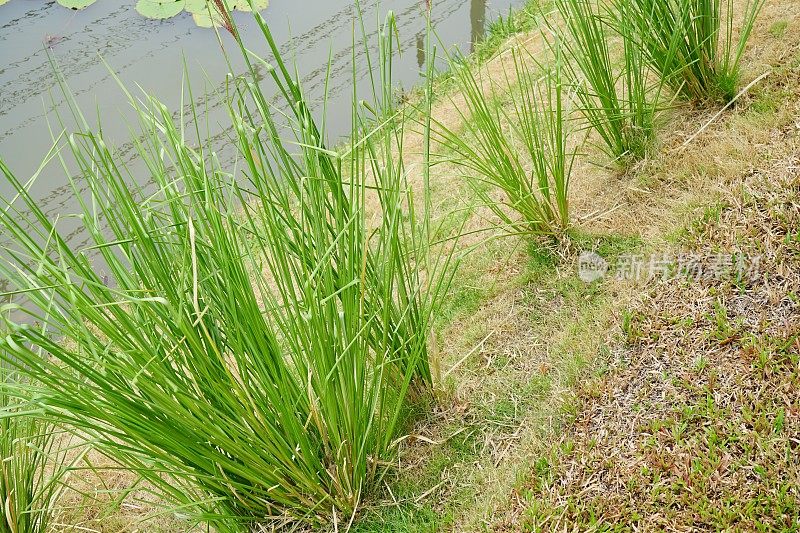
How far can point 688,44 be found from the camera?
2.81 m

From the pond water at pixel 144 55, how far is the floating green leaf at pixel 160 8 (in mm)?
75

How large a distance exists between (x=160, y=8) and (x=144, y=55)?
35.9 inches

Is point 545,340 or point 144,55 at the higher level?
point 144,55

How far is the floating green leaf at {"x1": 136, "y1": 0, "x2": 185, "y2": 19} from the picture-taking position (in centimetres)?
709

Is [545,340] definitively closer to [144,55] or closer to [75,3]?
[144,55]

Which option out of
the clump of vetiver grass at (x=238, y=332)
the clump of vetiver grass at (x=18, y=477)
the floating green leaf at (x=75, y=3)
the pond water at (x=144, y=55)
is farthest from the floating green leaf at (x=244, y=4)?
the clump of vetiver grass at (x=18, y=477)

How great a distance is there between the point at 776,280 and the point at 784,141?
644 millimetres

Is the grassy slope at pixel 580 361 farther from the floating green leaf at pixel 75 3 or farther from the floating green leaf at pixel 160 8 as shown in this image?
the floating green leaf at pixel 75 3

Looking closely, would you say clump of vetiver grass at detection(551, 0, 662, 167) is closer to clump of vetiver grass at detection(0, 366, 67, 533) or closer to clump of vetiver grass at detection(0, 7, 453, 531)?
clump of vetiver grass at detection(0, 7, 453, 531)

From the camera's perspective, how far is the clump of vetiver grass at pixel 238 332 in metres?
1.61

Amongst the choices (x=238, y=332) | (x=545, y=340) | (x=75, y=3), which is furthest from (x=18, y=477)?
(x=75, y=3)

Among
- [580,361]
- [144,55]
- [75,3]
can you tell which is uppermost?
[75,3]

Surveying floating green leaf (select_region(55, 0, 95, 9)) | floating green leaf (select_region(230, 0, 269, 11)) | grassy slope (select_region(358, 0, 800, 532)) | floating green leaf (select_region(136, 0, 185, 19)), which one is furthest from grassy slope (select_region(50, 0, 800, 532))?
floating green leaf (select_region(55, 0, 95, 9))

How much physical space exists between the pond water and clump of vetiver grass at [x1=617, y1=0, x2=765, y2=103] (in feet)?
10.0
